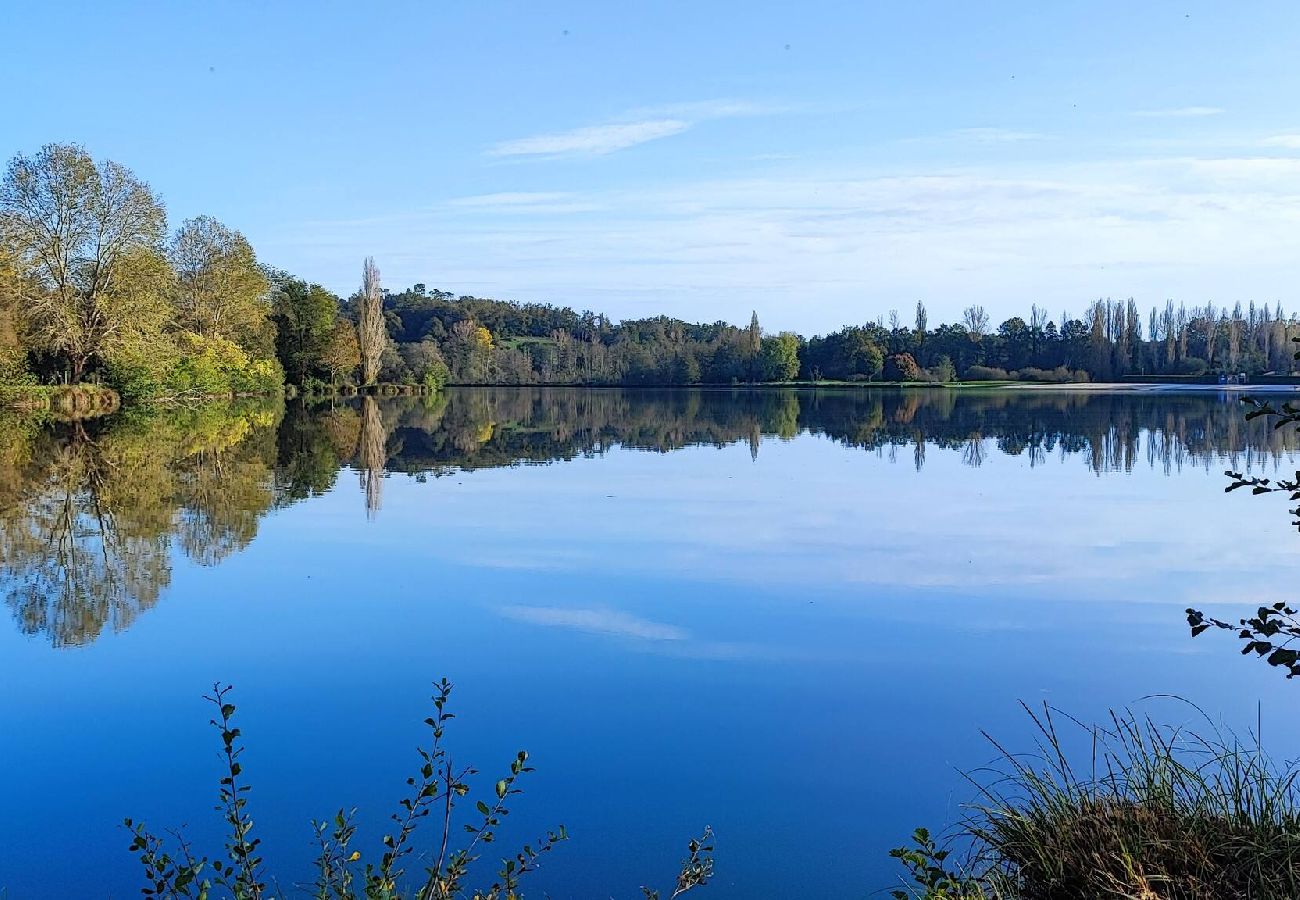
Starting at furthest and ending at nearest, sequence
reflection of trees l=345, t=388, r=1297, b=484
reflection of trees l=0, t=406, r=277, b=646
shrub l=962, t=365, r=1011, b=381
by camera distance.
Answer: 1. shrub l=962, t=365, r=1011, b=381
2. reflection of trees l=345, t=388, r=1297, b=484
3. reflection of trees l=0, t=406, r=277, b=646

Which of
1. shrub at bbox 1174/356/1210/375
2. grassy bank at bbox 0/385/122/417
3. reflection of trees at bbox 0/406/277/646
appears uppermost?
shrub at bbox 1174/356/1210/375

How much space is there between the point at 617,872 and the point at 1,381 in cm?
3375

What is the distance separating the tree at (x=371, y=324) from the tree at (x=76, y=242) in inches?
1010

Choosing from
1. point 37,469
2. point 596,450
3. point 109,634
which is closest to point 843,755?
point 109,634

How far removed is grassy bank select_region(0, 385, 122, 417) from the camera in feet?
105

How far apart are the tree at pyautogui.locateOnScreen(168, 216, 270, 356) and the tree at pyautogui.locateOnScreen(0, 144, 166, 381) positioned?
351 inches

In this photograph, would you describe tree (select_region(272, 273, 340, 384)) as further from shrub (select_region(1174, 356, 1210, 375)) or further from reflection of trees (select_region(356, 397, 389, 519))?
shrub (select_region(1174, 356, 1210, 375))

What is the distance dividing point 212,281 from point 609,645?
143 feet

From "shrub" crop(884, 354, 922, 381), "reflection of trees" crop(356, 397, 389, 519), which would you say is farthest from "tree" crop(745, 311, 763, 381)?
"reflection of trees" crop(356, 397, 389, 519)

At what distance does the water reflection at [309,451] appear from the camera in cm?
959

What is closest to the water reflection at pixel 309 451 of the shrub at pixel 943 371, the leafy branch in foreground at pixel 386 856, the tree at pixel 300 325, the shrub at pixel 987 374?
the leafy branch in foreground at pixel 386 856

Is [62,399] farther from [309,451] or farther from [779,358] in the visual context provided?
[779,358]

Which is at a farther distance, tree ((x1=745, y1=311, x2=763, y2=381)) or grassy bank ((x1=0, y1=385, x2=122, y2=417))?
tree ((x1=745, y1=311, x2=763, y2=381))

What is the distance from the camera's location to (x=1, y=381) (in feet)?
104
